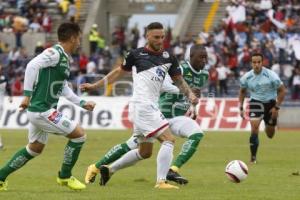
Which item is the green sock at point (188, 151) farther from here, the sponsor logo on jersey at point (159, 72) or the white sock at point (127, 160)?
the sponsor logo on jersey at point (159, 72)

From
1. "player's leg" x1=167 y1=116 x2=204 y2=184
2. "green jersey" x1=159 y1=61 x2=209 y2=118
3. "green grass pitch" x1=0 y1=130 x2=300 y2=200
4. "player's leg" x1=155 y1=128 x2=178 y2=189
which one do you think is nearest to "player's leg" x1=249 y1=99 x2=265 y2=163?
"green grass pitch" x1=0 y1=130 x2=300 y2=200

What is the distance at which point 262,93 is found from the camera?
21.8 metres

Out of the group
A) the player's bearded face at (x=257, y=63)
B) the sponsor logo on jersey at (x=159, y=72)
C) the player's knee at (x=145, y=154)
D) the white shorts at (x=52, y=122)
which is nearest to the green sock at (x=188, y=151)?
the player's knee at (x=145, y=154)

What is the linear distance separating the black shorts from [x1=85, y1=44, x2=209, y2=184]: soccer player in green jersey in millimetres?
4747

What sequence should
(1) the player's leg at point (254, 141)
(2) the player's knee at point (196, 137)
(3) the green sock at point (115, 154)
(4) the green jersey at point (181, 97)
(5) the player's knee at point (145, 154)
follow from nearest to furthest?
(5) the player's knee at point (145, 154), (3) the green sock at point (115, 154), (2) the player's knee at point (196, 137), (4) the green jersey at point (181, 97), (1) the player's leg at point (254, 141)

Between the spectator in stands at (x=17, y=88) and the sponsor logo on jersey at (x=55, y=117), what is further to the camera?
the spectator in stands at (x=17, y=88)

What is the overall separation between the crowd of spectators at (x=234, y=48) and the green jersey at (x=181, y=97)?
73.3 feet

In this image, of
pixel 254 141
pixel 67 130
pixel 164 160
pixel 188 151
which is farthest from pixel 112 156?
pixel 254 141

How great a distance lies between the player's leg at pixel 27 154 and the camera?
13820 millimetres

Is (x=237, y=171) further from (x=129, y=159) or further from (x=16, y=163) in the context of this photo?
(x=16, y=163)

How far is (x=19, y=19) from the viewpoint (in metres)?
48.5

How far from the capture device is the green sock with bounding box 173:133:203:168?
1578 centimetres

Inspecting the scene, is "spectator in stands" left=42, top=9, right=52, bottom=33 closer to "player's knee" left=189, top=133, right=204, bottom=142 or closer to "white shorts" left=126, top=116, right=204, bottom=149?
"white shorts" left=126, top=116, right=204, bottom=149

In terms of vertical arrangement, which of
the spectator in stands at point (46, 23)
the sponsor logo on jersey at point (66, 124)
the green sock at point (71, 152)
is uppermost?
the sponsor logo on jersey at point (66, 124)
